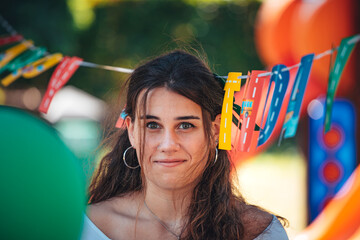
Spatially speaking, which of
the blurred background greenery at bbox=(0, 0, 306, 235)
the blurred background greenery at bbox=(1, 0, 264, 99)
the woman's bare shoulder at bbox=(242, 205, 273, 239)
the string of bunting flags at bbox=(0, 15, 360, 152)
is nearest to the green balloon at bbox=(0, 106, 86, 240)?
the string of bunting flags at bbox=(0, 15, 360, 152)

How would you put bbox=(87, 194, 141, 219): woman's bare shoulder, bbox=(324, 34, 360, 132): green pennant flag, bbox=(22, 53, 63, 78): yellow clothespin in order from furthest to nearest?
bbox=(22, 53, 63, 78): yellow clothespin → bbox=(87, 194, 141, 219): woman's bare shoulder → bbox=(324, 34, 360, 132): green pennant flag

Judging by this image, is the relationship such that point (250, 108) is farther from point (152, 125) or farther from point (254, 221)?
point (254, 221)

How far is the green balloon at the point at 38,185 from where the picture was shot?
89cm

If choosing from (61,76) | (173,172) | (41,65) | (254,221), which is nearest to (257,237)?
(254,221)

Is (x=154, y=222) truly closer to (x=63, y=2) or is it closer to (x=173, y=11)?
(x=63, y=2)

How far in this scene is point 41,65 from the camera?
8.45ft

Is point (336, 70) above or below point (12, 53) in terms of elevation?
below

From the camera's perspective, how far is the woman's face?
1682mm

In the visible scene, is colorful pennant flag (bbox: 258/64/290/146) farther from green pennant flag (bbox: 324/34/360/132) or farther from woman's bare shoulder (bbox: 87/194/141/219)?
woman's bare shoulder (bbox: 87/194/141/219)

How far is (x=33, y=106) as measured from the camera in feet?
32.7

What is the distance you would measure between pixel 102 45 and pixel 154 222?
9116 millimetres

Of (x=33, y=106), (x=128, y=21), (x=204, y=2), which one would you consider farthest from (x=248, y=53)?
(x=33, y=106)

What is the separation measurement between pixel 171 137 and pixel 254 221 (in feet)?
1.79

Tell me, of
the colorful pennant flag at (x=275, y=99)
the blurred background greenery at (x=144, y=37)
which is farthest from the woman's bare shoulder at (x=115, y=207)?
the blurred background greenery at (x=144, y=37)
